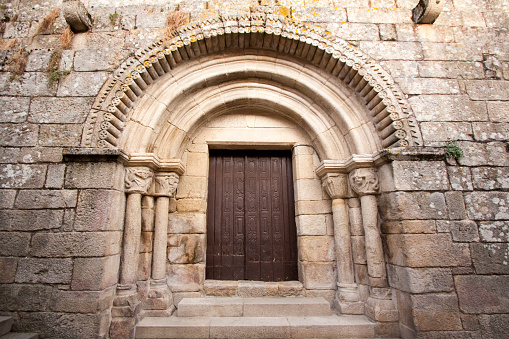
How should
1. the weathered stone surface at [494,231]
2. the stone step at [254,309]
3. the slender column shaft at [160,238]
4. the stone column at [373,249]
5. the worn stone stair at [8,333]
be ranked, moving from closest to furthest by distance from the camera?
1. the worn stone stair at [8,333]
2. the weathered stone surface at [494,231]
3. the stone column at [373,249]
4. the stone step at [254,309]
5. the slender column shaft at [160,238]

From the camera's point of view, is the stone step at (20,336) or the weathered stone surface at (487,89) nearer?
the stone step at (20,336)

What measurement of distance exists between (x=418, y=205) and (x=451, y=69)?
1878mm

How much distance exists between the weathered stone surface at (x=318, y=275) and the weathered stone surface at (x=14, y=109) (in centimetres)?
387

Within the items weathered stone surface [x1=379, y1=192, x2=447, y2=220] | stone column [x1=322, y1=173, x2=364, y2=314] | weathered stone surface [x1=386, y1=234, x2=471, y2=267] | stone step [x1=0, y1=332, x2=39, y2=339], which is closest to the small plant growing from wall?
weathered stone surface [x1=379, y1=192, x2=447, y2=220]

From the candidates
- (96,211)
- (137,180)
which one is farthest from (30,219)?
(137,180)

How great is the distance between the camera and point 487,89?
10.7 ft

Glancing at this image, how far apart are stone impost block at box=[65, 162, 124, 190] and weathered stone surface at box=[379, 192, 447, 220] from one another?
10.2 ft

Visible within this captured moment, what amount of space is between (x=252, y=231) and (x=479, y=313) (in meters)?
2.58

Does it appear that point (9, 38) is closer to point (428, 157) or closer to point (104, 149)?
point (104, 149)

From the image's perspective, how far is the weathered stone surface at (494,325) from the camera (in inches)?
102

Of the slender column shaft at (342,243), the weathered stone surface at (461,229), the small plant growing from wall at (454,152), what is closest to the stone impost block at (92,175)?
the slender column shaft at (342,243)

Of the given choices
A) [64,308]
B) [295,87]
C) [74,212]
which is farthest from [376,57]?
[64,308]

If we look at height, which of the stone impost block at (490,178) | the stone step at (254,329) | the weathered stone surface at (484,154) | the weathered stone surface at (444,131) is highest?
the weathered stone surface at (444,131)

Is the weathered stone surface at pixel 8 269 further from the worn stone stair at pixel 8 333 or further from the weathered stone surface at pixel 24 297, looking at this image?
the worn stone stair at pixel 8 333
